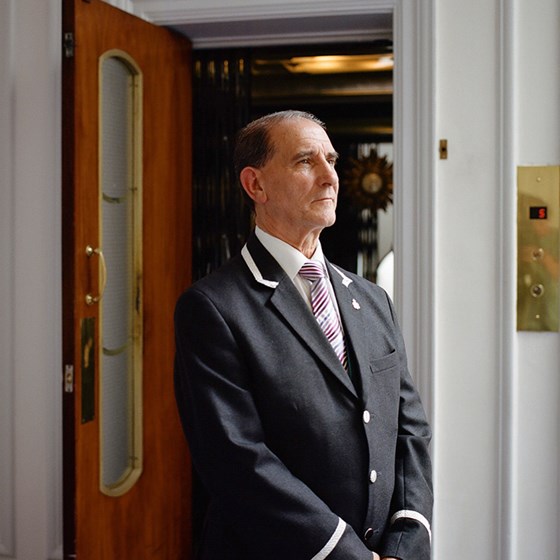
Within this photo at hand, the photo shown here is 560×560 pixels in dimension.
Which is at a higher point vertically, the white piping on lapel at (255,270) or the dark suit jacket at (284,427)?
the white piping on lapel at (255,270)

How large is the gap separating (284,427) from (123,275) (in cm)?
156

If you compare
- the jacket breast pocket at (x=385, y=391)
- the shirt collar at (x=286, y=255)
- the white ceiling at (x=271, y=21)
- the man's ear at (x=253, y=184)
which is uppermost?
the white ceiling at (x=271, y=21)

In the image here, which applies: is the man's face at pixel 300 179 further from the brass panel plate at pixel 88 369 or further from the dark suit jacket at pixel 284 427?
the brass panel plate at pixel 88 369

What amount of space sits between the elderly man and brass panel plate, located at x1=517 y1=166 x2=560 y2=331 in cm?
110

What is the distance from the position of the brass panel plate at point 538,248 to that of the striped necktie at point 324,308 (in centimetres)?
124

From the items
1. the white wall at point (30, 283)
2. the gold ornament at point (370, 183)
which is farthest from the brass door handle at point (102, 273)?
the gold ornament at point (370, 183)

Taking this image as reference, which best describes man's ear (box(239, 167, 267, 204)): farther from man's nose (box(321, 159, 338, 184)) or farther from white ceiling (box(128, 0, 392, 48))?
white ceiling (box(128, 0, 392, 48))

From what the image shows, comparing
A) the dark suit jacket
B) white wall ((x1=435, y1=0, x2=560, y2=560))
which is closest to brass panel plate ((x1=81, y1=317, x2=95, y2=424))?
the dark suit jacket

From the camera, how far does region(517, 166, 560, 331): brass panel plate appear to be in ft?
8.65

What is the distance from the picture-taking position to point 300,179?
5.26 feet

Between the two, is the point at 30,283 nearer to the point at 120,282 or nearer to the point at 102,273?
the point at 120,282

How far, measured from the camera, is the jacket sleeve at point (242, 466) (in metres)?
1.42

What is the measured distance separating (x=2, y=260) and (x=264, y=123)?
1.75 meters

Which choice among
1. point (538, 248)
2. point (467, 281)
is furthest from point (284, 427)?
point (538, 248)
